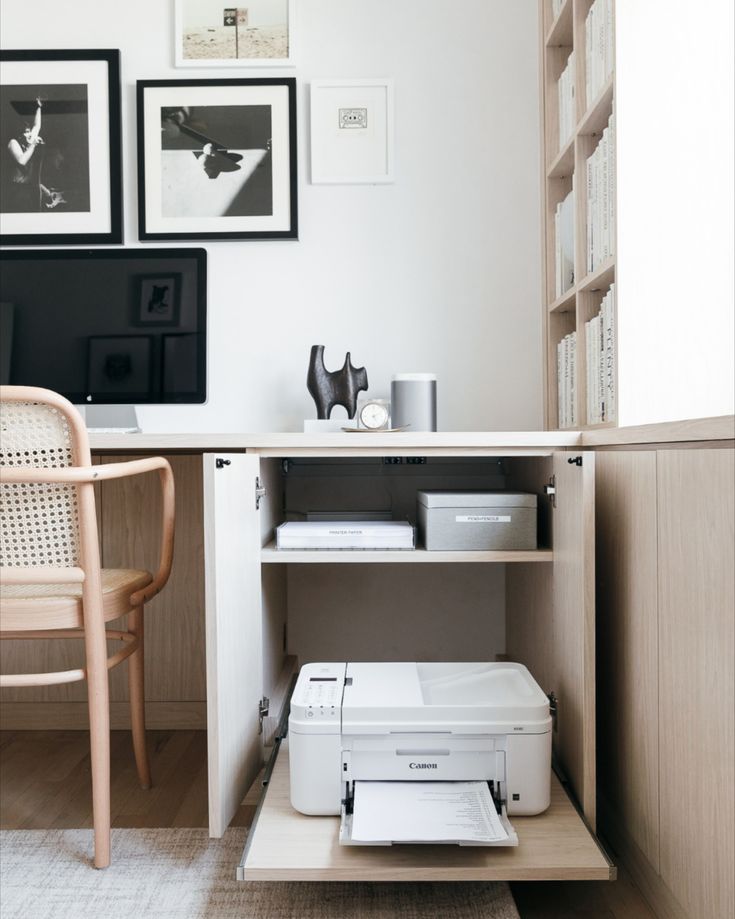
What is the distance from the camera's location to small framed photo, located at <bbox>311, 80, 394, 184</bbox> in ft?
7.12

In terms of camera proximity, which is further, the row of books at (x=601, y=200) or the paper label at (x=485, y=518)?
the paper label at (x=485, y=518)

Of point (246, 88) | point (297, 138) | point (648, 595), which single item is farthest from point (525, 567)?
point (246, 88)

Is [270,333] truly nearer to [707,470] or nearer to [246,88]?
[246,88]

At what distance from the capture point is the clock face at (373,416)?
183 centimetres

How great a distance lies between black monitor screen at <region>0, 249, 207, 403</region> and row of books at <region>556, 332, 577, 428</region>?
1.05 meters

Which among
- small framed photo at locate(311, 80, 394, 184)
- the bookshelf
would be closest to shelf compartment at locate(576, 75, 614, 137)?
the bookshelf

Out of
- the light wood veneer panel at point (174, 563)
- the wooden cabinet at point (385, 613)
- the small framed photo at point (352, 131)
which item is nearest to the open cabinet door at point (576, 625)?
the wooden cabinet at point (385, 613)

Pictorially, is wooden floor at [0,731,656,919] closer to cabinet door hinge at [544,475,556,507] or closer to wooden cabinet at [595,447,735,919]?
wooden cabinet at [595,447,735,919]

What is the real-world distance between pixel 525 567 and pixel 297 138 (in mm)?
1362

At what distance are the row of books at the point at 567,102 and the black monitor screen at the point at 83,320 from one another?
1038 millimetres

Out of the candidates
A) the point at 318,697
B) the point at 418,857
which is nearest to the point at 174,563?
the point at 318,697

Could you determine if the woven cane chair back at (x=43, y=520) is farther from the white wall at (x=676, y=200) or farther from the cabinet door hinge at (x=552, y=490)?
the white wall at (x=676, y=200)

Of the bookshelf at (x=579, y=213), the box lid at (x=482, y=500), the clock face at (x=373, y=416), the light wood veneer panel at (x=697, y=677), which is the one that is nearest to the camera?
the light wood veneer panel at (x=697, y=677)

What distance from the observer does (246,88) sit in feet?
7.17
